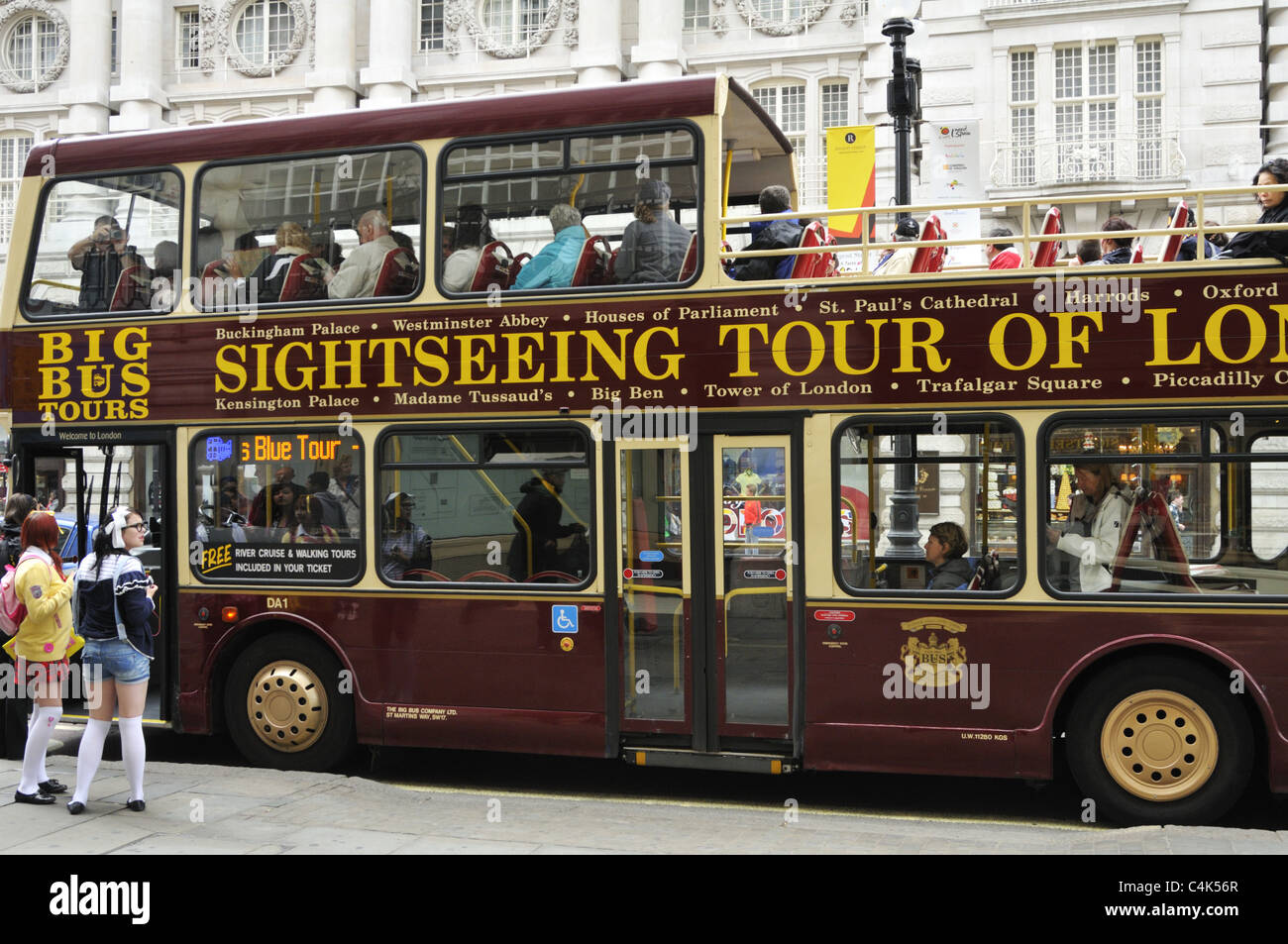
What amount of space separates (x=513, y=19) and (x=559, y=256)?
26.9m

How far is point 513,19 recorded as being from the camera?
3253 centimetres

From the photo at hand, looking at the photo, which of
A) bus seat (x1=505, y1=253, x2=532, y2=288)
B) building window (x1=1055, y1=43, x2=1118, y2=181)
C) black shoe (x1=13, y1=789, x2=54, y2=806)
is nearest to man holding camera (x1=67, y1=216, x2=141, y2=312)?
bus seat (x1=505, y1=253, x2=532, y2=288)

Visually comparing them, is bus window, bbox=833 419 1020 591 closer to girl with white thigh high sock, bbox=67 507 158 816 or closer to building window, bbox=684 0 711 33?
girl with white thigh high sock, bbox=67 507 158 816

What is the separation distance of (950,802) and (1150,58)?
22.3 m

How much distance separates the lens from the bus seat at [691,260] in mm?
7613

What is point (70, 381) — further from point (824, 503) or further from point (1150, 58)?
point (1150, 58)

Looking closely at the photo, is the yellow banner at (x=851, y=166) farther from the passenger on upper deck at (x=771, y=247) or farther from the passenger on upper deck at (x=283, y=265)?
the passenger on upper deck at (x=283, y=265)

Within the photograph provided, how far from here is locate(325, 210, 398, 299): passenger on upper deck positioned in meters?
8.16

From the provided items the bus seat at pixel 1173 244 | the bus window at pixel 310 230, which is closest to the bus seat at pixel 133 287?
the bus window at pixel 310 230

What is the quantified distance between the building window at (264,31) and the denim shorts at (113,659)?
1215 inches

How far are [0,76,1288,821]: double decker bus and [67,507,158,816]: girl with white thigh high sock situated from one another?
1490 mm

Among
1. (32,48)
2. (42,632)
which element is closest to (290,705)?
(42,632)

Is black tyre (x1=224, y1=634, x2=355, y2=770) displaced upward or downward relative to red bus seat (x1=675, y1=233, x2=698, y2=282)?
downward

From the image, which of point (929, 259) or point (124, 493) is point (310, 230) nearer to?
point (124, 493)
